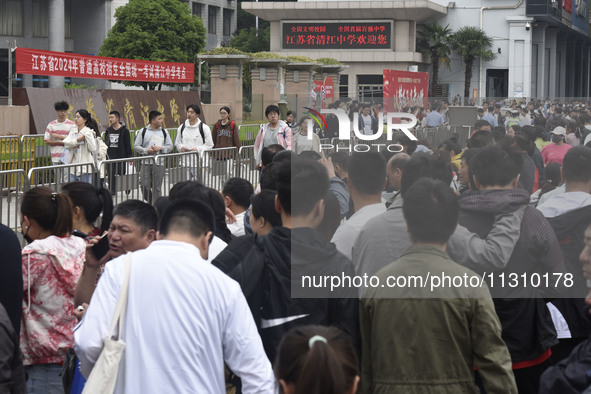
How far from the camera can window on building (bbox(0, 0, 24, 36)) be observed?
50.5 metres

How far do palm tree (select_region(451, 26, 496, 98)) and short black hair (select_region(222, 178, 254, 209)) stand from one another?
51.3 metres

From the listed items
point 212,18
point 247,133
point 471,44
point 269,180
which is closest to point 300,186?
point 269,180

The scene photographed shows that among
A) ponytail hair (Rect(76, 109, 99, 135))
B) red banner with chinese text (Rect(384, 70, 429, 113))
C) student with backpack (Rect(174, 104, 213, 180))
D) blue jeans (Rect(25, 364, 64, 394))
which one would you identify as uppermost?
red banner with chinese text (Rect(384, 70, 429, 113))

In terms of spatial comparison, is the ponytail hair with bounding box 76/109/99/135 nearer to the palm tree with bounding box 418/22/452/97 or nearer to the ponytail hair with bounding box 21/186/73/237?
the ponytail hair with bounding box 21/186/73/237

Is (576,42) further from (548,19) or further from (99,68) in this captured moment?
(99,68)

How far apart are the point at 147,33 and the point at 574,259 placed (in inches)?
1856

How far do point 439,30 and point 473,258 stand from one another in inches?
2110

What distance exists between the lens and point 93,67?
22.1 metres

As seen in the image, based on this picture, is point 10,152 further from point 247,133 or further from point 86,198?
point 86,198

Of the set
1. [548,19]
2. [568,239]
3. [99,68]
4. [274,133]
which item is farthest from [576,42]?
[568,239]

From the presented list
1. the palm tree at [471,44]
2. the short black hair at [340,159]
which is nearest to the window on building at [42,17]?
the palm tree at [471,44]

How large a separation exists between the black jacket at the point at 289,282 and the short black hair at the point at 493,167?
0.93m

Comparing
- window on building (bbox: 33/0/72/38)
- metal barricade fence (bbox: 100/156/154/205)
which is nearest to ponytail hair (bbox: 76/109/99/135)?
metal barricade fence (bbox: 100/156/154/205)

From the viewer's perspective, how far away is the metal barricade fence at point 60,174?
364 inches
